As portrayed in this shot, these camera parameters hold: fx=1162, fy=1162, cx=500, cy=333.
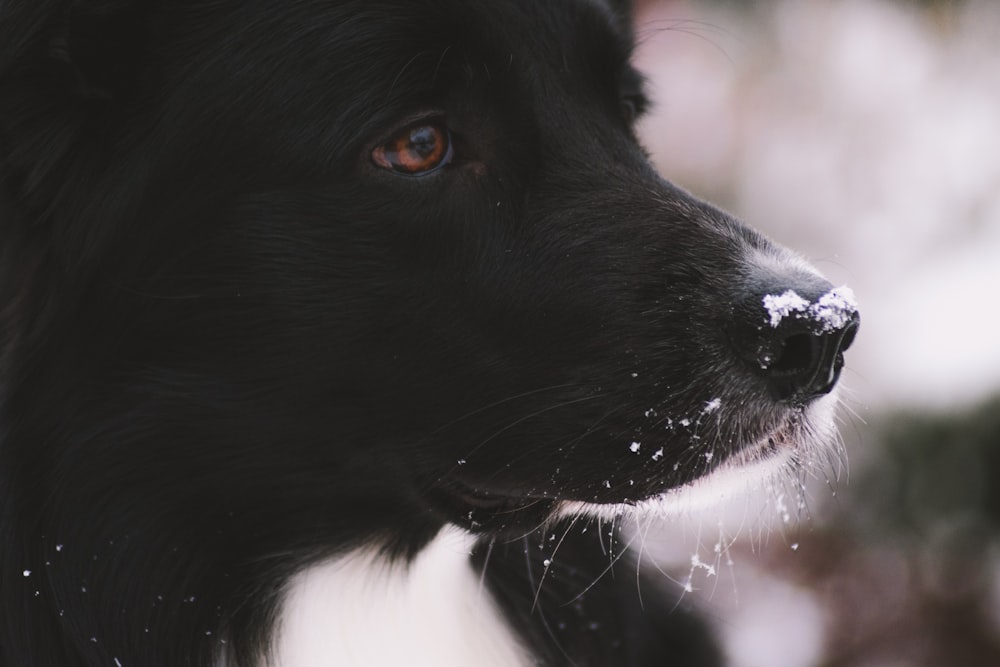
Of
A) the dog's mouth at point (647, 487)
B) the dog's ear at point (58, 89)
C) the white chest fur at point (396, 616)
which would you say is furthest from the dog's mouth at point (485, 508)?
the dog's ear at point (58, 89)

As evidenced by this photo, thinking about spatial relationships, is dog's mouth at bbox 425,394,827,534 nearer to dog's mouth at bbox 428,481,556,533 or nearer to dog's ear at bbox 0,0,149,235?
dog's mouth at bbox 428,481,556,533

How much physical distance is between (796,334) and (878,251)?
3327mm

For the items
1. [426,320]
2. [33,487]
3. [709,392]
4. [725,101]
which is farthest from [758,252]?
[725,101]

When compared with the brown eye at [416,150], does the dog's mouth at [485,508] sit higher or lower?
lower

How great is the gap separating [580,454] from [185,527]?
0.69 metres

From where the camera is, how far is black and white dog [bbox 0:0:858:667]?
188 cm

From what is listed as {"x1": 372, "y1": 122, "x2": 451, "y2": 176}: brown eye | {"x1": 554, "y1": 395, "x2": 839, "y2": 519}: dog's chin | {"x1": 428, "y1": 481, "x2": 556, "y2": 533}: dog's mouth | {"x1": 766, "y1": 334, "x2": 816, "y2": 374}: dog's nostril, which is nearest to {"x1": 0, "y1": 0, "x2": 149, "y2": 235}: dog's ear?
{"x1": 372, "y1": 122, "x2": 451, "y2": 176}: brown eye

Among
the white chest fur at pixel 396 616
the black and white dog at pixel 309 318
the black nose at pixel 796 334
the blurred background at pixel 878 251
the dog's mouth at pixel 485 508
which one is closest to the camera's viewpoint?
the black nose at pixel 796 334

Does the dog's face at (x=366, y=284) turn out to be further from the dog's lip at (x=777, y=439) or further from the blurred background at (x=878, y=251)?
the blurred background at (x=878, y=251)

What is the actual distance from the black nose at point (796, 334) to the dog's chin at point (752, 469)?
7 centimetres

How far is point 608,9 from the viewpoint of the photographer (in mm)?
2326

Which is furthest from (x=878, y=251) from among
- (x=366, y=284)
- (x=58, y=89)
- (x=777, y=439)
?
(x=58, y=89)

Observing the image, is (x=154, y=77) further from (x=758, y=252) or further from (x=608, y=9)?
(x=758, y=252)

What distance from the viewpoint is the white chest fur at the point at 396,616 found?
6.97 feet
